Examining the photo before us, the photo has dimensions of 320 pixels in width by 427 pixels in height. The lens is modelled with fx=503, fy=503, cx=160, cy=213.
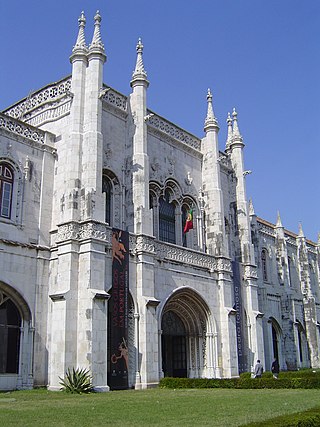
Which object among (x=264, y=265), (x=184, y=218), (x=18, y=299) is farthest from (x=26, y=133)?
(x=264, y=265)

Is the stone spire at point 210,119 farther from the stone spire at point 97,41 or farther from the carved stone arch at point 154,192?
the stone spire at point 97,41

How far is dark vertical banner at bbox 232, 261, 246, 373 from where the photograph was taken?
28812mm

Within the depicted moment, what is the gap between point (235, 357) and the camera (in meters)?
27.7

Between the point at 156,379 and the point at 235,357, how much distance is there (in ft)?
22.3

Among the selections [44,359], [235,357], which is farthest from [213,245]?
[44,359]

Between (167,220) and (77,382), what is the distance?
11671 mm

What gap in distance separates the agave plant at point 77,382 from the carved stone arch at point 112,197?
768 centimetres

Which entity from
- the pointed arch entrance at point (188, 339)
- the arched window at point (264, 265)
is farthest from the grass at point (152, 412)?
the arched window at point (264, 265)

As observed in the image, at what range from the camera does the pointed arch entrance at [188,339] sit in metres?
26.9

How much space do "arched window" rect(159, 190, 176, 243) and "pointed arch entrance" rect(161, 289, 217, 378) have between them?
3275mm

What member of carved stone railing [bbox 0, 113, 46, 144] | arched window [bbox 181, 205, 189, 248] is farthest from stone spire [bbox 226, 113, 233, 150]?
carved stone railing [bbox 0, 113, 46, 144]

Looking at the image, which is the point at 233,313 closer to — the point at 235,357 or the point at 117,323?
the point at 235,357

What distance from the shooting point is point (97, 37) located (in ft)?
79.3

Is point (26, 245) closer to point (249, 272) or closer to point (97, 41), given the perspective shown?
point (97, 41)
